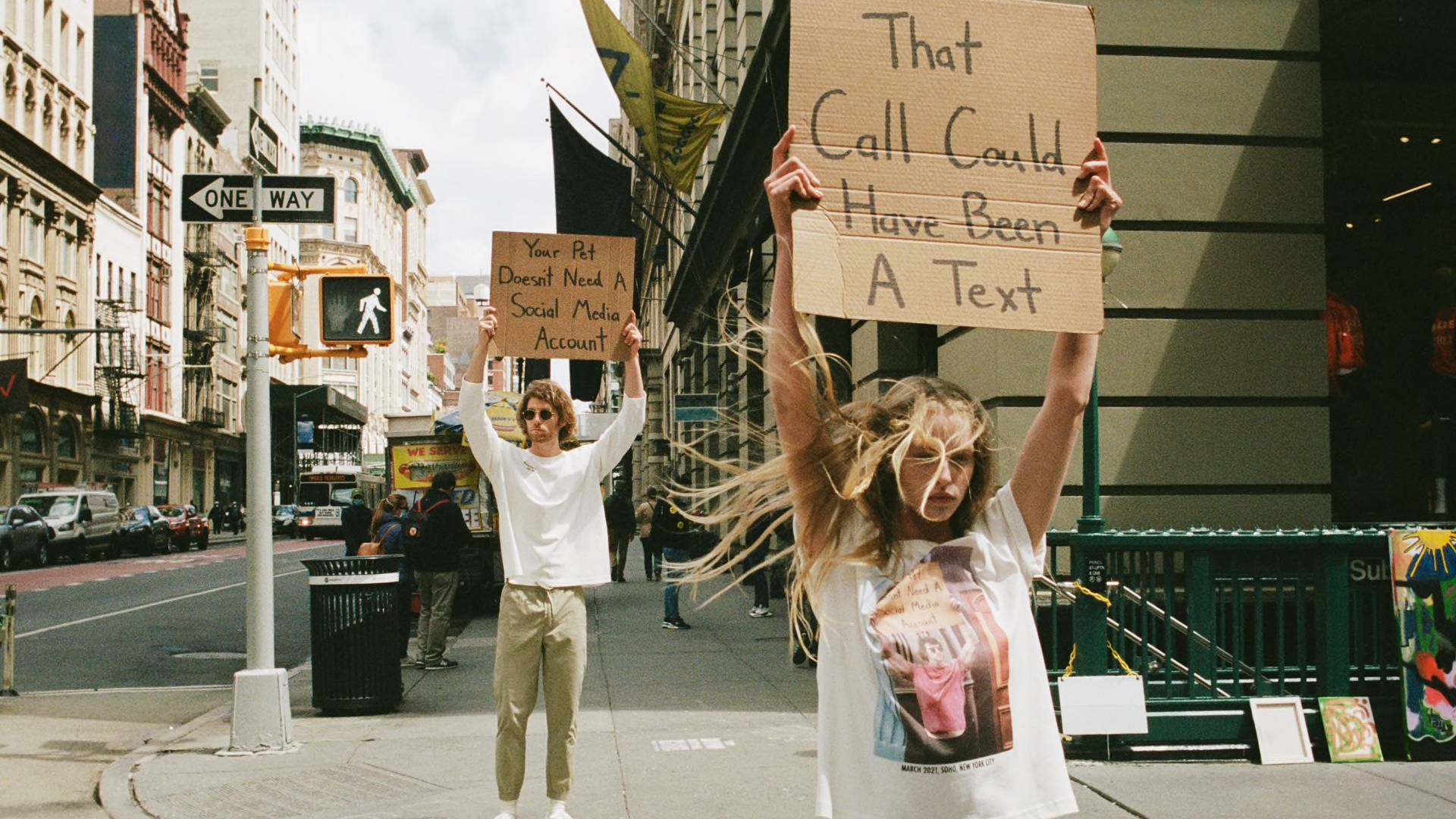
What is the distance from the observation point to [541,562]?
229 inches

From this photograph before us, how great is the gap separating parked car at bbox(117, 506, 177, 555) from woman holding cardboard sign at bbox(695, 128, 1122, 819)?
1638 inches

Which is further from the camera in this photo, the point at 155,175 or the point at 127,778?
the point at 155,175

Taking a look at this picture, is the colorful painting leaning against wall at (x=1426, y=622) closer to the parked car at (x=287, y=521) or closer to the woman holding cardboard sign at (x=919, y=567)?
the woman holding cardboard sign at (x=919, y=567)

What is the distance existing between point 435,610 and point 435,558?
1.86 ft

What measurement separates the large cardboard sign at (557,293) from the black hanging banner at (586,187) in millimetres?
12217

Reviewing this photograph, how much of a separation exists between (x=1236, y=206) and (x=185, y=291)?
66215 mm

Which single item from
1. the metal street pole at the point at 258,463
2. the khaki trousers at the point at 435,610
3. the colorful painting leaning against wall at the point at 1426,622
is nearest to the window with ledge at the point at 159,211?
the khaki trousers at the point at 435,610

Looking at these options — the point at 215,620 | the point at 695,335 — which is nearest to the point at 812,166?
the point at 215,620

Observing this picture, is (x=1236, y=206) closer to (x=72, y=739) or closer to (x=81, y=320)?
(x=72, y=739)

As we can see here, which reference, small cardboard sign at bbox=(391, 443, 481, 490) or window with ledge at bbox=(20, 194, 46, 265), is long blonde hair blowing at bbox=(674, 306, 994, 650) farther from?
window with ledge at bbox=(20, 194, 46, 265)

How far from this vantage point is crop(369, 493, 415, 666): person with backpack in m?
12.1

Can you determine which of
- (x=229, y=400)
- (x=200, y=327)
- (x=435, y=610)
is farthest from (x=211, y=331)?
(x=435, y=610)

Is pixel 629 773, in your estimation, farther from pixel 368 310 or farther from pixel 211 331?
pixel 211 331

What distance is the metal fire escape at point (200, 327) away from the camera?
224 feet
